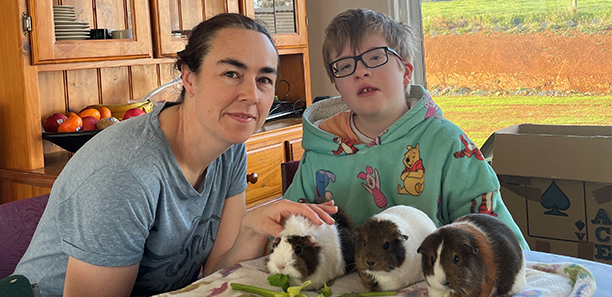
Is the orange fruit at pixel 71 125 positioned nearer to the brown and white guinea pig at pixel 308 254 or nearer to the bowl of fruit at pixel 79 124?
the bowl of fruit at pixel 79 124

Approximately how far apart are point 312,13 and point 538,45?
4.24 ft

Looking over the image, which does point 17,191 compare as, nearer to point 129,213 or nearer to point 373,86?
point 129,213

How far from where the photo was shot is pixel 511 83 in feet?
9.23

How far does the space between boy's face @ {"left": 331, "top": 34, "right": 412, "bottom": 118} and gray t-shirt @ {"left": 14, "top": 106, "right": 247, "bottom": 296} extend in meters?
0.37

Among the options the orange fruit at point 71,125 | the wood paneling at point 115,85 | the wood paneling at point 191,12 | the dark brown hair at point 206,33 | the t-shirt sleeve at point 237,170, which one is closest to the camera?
the dark brown hair at point 206,33

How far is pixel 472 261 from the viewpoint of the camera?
2.24ft

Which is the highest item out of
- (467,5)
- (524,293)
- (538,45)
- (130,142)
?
(467,5)

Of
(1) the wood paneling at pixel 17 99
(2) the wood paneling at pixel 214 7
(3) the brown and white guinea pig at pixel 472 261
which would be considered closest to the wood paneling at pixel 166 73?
(2) the wood paneling at pixel 214 7

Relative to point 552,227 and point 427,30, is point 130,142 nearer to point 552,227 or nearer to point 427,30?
point 552,227

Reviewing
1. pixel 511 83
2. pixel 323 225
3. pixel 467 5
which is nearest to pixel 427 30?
pixel 467 5

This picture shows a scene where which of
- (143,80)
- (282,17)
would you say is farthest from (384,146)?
(282,17)

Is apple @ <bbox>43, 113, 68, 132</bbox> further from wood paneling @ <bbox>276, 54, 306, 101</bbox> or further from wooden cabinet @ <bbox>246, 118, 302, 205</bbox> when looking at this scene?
wood paneling @ <bbox>276, 54, 306, 101</bbox>

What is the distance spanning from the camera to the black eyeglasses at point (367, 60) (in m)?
1.24

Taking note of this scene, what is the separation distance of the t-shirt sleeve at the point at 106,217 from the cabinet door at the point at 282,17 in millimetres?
1774
